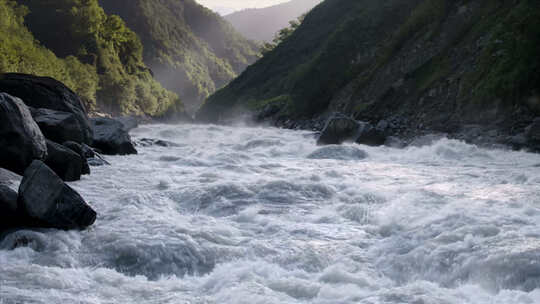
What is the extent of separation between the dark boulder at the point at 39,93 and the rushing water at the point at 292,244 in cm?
826

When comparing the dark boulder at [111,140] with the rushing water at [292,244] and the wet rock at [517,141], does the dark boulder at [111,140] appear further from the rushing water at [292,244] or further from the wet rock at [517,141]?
the wet rock at [517,141]

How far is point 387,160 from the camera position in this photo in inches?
703

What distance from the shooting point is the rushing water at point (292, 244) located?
565 cm

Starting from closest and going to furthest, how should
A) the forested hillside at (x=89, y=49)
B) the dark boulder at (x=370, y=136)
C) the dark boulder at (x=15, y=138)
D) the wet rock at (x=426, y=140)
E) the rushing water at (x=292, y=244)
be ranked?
the rushing water at (x=292, y=244) → the dark boulder at (x=15, y=138) → the wet rock at (x=426, y=140) → the dark boulder at (x=370, y=136) → the forested hillside at (x=89, y=49)

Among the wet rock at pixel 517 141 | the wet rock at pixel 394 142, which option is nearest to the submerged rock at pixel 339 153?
the wet rock at pixel 394 142

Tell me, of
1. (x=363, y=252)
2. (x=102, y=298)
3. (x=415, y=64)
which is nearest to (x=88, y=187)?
(x=102, y=298)

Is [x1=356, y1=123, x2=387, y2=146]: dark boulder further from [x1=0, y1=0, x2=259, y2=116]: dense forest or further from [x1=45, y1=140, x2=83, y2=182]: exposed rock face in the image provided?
[x1=0, y1=0, x2=259, y2=116]: dense forest

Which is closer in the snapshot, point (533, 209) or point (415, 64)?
point (533, 209)

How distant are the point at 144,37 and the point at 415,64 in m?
143

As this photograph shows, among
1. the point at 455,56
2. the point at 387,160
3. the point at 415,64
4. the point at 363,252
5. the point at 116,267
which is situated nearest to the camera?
the point at 116,267

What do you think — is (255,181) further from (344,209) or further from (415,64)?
(415,64)

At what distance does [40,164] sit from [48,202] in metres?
0.81

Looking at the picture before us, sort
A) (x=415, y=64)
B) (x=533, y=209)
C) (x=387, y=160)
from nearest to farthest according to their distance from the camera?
(x=533, y=209), (x=387, y=160), (x=415, y=64)

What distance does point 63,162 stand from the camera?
12.1 metres
